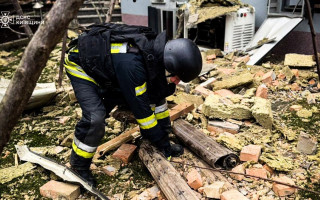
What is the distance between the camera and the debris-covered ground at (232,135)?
2.73m

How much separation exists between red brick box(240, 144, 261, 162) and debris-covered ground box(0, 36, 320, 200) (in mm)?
10

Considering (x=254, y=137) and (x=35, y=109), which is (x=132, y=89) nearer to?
(x=254, y=137)

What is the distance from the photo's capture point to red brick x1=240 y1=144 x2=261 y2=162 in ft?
9.33

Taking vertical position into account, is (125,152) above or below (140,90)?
below

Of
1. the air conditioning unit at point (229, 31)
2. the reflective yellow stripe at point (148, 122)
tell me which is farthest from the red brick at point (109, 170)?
the air conditioning unit at point (229, 31)

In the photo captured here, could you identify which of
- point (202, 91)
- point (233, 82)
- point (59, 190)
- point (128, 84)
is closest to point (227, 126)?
point (202, 91)

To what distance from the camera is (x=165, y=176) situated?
2580mm

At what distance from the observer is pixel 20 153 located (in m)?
3.35

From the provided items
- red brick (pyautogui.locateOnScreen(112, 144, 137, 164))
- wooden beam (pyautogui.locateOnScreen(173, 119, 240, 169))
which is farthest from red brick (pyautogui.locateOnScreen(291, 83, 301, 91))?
red brick (pyautogui.locateOnScreen(112, 144, 137, 164))

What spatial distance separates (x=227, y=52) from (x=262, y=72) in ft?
4.58

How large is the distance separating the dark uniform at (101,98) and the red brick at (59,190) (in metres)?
0.21

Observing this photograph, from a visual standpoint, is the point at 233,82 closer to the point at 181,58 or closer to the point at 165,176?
the point at 181,58

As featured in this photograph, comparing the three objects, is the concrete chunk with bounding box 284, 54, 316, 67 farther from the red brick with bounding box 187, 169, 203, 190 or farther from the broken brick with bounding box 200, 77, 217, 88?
the red brick with bounding box 187, 169, 203, 190

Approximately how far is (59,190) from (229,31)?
4963mm
